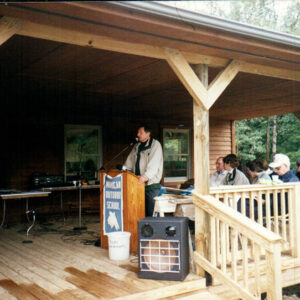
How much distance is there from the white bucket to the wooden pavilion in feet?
1.24

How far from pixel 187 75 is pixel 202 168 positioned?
1.00m

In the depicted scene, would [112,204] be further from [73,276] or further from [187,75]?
[187,75]

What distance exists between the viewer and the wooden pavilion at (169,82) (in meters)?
3.01

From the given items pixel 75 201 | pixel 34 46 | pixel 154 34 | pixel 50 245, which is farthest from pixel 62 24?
pixel 75 201

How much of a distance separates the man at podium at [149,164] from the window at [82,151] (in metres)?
3.65

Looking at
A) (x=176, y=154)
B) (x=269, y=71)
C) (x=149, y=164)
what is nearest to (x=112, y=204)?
(x=149, y=164)

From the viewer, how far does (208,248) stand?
397cm

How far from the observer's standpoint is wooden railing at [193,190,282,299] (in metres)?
3.19

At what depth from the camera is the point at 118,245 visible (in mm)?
4480

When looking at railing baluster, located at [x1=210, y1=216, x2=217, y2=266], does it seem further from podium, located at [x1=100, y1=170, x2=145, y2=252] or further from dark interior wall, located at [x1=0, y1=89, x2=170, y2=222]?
dark interior wall, located at [x1=0, y1=89, x2=170, y2=222]

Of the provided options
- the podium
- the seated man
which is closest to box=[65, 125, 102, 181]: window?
the seated man

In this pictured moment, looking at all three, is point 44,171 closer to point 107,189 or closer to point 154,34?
point 107,189

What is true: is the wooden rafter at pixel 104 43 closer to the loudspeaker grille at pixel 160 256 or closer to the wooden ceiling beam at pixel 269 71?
the wooden ceiling beam at pixel 269 71

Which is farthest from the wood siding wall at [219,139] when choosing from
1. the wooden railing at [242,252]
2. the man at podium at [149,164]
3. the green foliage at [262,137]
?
the green foliage at [262,137]
